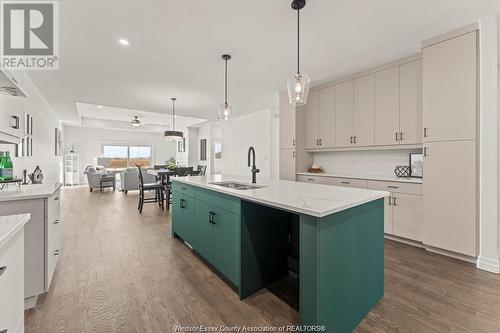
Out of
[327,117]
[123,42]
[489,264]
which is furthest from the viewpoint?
[327,117]

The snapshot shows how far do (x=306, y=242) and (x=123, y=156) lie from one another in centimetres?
1172

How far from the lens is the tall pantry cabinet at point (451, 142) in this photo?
2455 millimetres

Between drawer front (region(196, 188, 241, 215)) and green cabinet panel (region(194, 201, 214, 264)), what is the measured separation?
68 mm

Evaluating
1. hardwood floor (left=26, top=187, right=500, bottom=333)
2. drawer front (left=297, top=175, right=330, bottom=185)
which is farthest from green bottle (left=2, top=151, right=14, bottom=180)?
drawer front (left=297, top=175, right=330, bottom=185)

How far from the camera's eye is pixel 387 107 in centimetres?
344

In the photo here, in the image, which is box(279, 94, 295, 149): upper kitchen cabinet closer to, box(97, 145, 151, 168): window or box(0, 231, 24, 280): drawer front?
box(0, 231, 24, 280): drawer front

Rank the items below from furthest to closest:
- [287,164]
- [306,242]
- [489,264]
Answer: [287,164]
[489,264]
[306,242]

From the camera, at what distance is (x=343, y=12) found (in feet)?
7.23

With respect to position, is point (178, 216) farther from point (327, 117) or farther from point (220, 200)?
point (327, 117)

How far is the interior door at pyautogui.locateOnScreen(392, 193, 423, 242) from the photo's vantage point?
2916 mm

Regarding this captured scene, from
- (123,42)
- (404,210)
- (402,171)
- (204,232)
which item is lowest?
(204,232)

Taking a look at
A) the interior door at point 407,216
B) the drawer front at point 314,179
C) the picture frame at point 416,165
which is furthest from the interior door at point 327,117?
the interior door at point 407,216

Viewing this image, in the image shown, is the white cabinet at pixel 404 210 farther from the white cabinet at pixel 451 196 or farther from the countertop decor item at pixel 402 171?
the countertop decor item at pixel 402 171

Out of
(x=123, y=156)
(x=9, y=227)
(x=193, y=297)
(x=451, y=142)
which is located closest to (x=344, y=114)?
(x=451, y=142)
